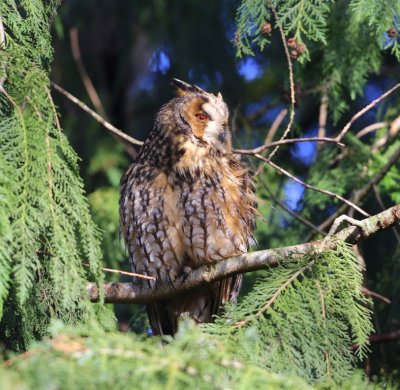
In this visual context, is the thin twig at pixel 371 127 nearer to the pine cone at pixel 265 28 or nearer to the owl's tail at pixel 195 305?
the owl's tail at pixel 195 305

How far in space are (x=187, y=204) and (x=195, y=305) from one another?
0.55m

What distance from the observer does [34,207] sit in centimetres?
208

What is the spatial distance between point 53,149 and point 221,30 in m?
A: 4.03

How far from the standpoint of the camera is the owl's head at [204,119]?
134 inches

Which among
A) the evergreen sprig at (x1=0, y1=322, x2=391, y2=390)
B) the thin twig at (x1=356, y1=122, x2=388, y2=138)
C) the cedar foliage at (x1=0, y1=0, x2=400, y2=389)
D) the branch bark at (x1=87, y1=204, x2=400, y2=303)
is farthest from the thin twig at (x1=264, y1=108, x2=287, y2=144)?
the evergreen sprig at (x1=0, y1=322, x2=391, y2=390)

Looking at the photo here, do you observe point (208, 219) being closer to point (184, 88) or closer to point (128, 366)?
point (184, 88)

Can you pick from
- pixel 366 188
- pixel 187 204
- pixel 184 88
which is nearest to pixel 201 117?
pixel 184 88

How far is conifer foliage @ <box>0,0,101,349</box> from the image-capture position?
1961mm

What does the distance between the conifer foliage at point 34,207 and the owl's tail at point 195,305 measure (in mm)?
1069

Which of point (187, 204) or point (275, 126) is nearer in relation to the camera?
point (187, 204)

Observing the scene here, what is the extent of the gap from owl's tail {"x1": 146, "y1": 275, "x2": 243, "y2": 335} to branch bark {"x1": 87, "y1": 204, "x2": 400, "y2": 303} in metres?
0.26

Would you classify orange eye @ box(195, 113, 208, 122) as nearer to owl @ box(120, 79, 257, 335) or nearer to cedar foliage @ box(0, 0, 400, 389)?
owl @ box(120, 79, 257, 335)

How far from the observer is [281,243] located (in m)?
4.21

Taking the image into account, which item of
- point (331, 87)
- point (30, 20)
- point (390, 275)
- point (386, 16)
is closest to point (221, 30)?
point (331, 87)
